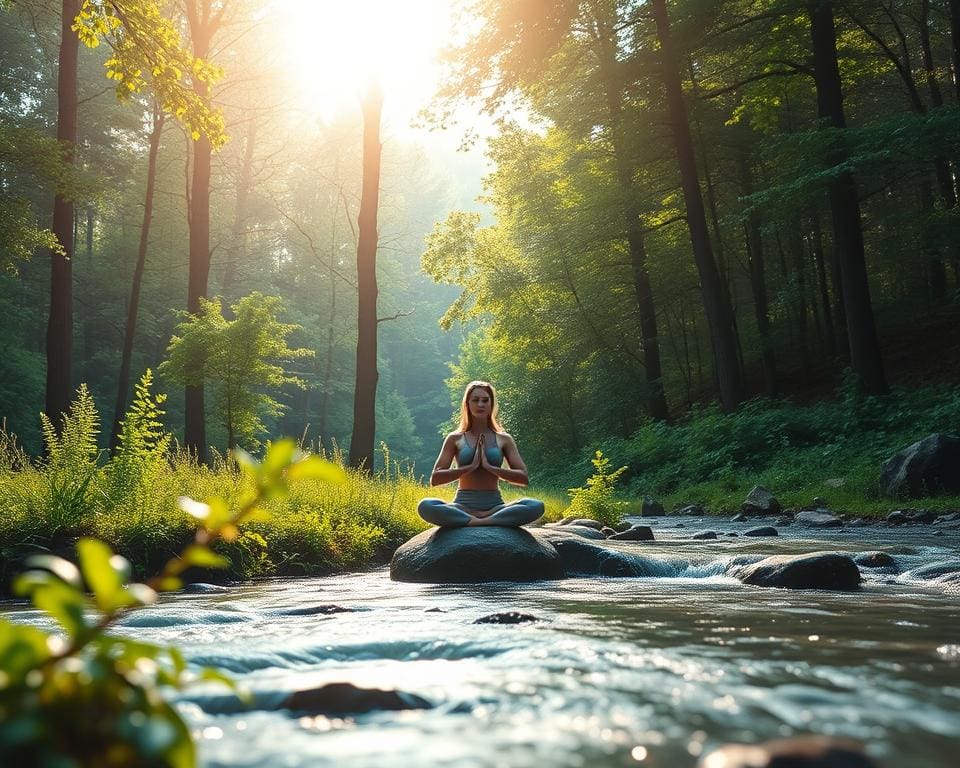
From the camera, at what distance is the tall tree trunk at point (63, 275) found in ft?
56.1

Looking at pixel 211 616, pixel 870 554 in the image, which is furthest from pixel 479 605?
pixel 870 554

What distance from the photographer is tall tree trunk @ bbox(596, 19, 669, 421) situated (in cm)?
2320

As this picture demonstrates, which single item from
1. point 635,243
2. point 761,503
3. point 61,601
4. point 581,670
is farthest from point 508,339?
point 61,601

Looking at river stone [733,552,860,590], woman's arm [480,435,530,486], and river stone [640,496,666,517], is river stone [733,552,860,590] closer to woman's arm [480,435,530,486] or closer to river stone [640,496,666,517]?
woman's arm [480,435,530,486]

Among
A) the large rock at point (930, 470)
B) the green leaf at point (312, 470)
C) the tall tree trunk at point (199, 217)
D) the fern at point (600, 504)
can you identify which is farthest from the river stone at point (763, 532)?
the tall tree trunk at point (199, 217)

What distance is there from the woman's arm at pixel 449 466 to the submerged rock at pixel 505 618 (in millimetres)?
3517

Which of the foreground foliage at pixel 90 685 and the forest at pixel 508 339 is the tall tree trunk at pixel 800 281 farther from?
the foreground foliage at pixel 90 685

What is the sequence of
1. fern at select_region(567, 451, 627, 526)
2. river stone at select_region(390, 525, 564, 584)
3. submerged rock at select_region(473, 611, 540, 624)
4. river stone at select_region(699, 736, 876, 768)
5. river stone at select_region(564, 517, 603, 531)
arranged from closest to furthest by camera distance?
river stone at select_region(699, 736, 876, 768), submerged rock at select_region(473, 611, 540, 624), river stone at select_region(390, 525, 564, 584), river stone at select_region(564, 517, 603, 531), fern at select_region(567, 451, 627, 526)

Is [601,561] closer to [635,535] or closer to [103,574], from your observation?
[635,535]

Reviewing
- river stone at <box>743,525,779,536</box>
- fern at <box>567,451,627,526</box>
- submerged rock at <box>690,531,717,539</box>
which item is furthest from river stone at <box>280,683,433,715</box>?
fern at <box>567,451,627,526</box>

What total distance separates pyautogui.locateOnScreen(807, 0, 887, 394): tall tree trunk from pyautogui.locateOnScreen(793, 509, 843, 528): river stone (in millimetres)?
5288

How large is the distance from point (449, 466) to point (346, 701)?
5781mm

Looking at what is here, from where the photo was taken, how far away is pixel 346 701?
2471 mm

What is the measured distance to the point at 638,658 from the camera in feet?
10.4
